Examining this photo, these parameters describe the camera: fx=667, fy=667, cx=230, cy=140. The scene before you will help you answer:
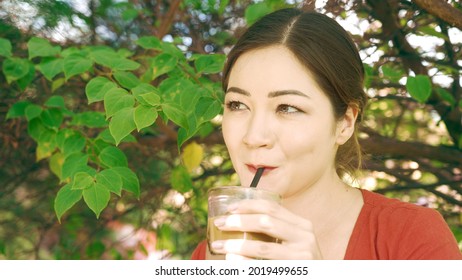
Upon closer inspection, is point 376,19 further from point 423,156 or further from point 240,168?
point 240,168

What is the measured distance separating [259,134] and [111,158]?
636 mm

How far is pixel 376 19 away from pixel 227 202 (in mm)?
1460

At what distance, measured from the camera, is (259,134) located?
5.66 feet

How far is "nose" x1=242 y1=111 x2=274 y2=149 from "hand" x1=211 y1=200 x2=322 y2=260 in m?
0.33

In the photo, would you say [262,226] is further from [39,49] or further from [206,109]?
[39,49]

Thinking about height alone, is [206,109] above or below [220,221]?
below

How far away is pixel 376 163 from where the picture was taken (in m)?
2.95

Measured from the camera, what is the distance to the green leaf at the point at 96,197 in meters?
1.89

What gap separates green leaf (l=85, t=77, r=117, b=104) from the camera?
198cm

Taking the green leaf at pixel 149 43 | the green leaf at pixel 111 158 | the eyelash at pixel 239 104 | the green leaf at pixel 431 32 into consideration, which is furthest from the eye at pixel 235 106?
the green leaf at pixel 431 32

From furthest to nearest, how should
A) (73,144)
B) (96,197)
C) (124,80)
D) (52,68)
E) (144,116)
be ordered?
1. (73,144)
2. (52,68)
3. (124,80)
4. (96,197)
5. (144,116)

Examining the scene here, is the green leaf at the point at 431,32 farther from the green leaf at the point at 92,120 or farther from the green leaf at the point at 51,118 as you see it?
the green leaf at the point at 51,118

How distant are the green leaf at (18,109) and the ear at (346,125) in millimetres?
1355

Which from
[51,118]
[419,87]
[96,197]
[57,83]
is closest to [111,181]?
[96,197]
